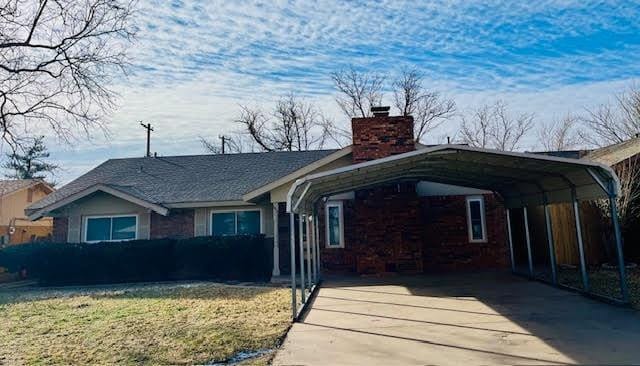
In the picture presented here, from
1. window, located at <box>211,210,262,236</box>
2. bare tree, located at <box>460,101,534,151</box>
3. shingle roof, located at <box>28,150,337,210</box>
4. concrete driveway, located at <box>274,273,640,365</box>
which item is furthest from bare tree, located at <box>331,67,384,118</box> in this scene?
concrete driveway, located at <box>274,273,640,365</box>

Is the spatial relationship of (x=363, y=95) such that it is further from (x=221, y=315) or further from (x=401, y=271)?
(x=221, y=315)

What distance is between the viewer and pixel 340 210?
1388 cm

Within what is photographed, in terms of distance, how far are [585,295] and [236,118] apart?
27.5 metres

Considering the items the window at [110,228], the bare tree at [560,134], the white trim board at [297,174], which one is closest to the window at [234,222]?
the white trim board at [297,174]

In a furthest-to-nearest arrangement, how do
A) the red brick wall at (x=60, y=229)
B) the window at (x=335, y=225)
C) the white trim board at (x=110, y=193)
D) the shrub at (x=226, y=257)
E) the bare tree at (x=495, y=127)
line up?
the bare tree at (x=495, y=127) < the red brick wall at (x=60, y=229) < the white trim board at (x=110, y=193) < the window at (x=335, y=225) < the shrub at (x=226, y=257)

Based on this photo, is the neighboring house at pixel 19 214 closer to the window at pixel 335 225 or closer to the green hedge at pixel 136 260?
the green hedge at pixel 136 260

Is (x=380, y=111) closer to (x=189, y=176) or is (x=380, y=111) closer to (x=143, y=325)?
(x=189, y=176)

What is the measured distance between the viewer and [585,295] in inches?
320

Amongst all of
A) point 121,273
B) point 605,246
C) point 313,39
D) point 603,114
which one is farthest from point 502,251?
point 603,114

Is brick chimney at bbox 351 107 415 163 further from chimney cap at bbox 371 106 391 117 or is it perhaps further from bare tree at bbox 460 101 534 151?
bare tree at bbox 460 101 534 151

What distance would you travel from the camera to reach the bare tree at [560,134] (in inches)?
1105

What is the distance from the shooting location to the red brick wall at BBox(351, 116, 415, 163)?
12625mm

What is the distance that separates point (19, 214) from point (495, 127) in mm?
29262

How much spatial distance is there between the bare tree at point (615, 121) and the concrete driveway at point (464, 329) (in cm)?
1795
